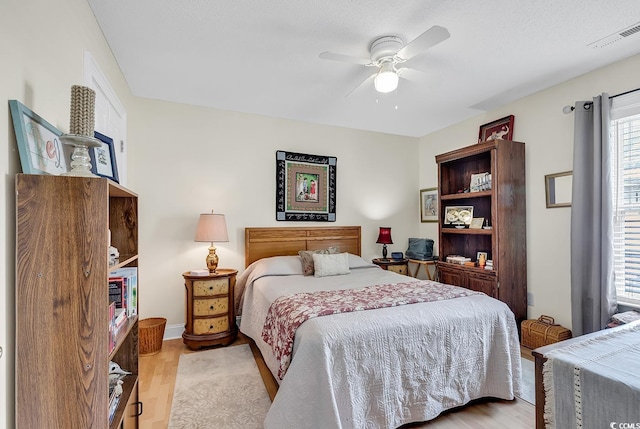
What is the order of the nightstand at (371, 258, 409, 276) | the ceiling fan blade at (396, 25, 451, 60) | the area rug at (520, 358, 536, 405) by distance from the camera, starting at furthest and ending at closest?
1. the nightstand at (371, 258, 409, 276)
2. the area rug at (520, 358, 536, 405)
3. the ceiling fan blade at (396, 25, 451, 60)

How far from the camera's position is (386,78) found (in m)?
2.32

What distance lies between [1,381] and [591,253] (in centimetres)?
386

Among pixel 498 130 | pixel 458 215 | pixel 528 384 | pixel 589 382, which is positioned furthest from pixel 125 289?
pixel 498 130

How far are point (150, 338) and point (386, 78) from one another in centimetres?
324

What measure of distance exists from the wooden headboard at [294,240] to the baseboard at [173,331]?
103cm

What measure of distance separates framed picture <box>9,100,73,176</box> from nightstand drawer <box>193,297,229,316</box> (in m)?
2.02

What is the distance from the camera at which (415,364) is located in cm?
193

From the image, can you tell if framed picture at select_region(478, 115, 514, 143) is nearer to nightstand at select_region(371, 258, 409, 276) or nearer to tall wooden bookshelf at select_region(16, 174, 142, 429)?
nightstand at select_region(371, 258, 409, 276)

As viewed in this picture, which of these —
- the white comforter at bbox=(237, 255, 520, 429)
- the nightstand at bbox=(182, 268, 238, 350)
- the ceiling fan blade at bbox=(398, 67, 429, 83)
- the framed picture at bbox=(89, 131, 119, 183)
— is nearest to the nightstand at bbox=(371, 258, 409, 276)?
the white comforter at bbox=(237, 255, 520, 429)

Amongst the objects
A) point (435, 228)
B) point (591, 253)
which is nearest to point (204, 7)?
point (591, 253)

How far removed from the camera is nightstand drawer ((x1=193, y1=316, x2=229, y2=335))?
3.11 metres

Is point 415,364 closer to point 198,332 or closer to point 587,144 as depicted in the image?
point 198,332

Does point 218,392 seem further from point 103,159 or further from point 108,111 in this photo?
point 108,111

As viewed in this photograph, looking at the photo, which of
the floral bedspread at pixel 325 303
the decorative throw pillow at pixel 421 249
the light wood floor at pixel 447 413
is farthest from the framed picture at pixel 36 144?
the decorative throw pillow at pixel 421 249
